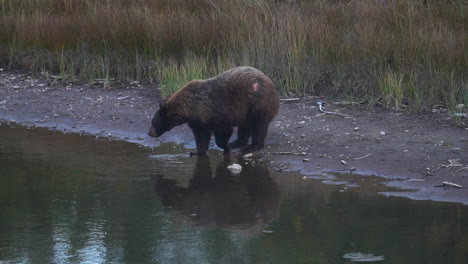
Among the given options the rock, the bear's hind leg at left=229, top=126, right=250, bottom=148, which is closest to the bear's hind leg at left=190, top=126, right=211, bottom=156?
the bear's hind leg at left=229, top=126, right=250, bottom=148

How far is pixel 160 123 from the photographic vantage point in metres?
9.57

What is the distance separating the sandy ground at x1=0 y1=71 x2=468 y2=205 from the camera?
811 cm

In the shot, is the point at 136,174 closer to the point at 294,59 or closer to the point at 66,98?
the point at 294,59

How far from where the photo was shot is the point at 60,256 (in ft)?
18.5

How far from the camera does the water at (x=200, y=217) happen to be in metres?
5.66

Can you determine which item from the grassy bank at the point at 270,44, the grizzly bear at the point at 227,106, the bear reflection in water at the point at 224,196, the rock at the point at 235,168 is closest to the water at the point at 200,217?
the bear reflection in water at the point at 224,196

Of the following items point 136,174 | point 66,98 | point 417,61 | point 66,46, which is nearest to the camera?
point 136,174

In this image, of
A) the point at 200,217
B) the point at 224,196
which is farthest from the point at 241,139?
the point at 200,217

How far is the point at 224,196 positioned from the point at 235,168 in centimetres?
122

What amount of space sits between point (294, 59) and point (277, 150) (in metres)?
2.18

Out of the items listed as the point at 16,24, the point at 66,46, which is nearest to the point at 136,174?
the point at 66,46

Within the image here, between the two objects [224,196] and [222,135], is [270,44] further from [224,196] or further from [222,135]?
[224,196]

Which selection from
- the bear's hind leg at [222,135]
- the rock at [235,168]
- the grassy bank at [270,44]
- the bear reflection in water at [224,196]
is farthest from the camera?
the grassy bank at [270,44]

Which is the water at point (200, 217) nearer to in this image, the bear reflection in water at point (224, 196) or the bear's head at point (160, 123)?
the bear reflection in water at point (224, 196)
